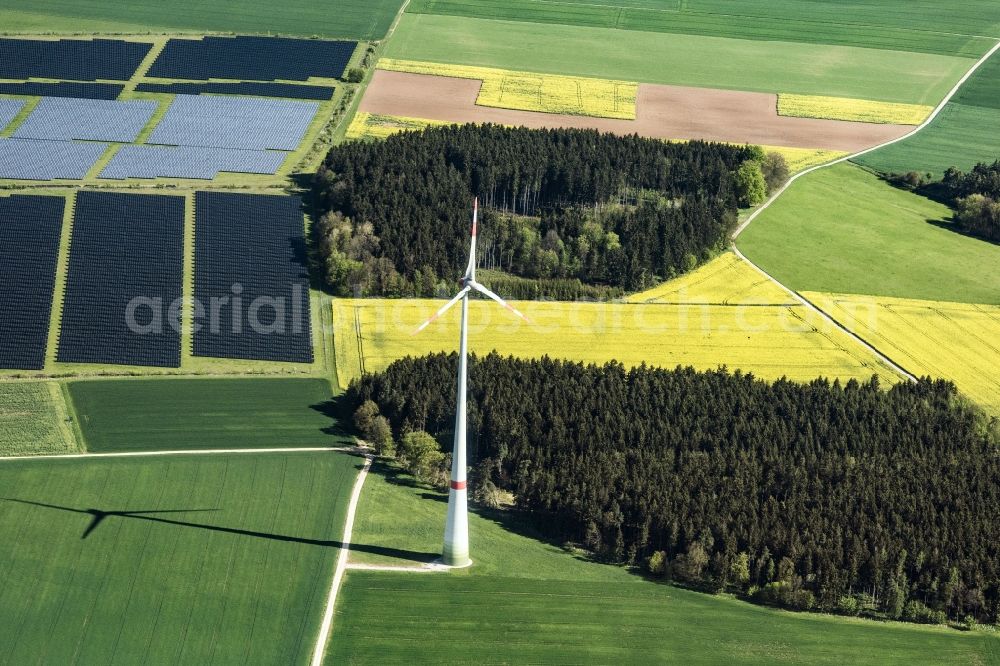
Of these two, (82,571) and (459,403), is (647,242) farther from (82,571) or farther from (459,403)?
(82,571)

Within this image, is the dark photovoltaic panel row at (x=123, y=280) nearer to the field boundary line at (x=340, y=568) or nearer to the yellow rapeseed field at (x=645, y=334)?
the yellow rapeseed field at (x=645, y=334)

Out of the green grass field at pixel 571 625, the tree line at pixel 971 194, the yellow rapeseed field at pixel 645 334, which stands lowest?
the green grass field at pixel 571 625

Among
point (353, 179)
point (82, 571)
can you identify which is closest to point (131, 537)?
point (82, 571)

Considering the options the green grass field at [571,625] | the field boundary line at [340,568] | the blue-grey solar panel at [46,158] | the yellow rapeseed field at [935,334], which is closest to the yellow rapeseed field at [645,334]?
the yellow rapeseed field at [935,334]

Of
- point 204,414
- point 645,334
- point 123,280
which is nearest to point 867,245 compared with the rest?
point 645,334

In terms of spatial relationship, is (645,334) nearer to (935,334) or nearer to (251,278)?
(935,334)

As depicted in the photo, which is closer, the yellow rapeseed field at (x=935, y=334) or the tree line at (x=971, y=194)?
the yellow rapeseed field at (x=935, y=334)
